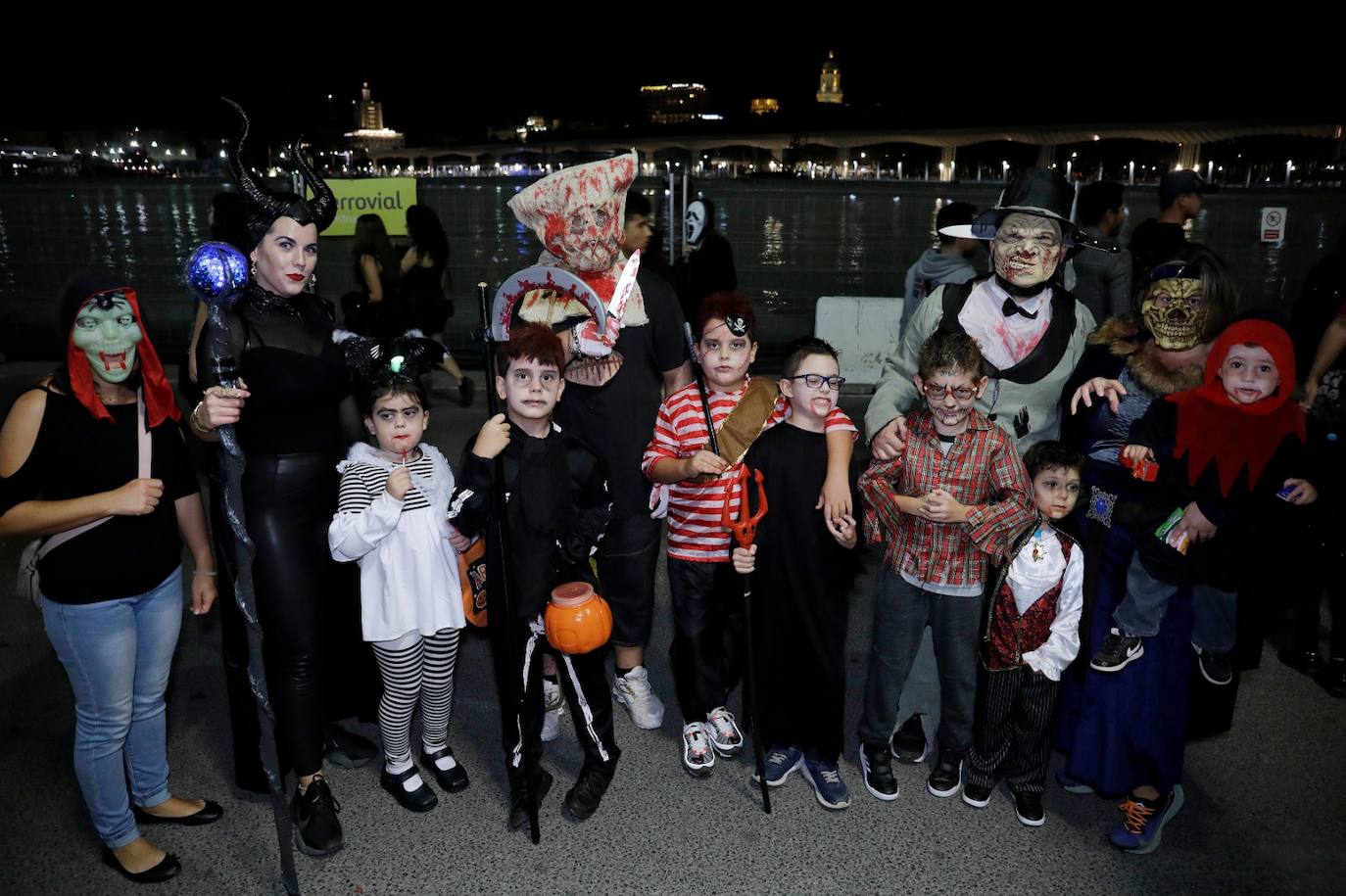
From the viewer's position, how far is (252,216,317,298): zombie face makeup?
2.80 m

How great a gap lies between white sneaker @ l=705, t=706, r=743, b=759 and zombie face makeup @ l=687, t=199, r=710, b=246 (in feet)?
15.7

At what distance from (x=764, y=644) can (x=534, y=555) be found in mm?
963

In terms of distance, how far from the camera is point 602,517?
10.2 feet

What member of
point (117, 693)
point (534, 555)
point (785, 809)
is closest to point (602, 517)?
point (534, 555)

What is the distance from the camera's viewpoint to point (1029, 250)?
3232mm

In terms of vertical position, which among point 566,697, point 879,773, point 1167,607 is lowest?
point 879,773

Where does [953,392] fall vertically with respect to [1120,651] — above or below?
above

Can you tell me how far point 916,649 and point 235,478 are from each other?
97.2 inches

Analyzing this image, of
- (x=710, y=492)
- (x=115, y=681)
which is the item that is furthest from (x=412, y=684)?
(x=710, y=492)

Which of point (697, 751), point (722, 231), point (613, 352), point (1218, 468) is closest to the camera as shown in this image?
point (1218, 468)

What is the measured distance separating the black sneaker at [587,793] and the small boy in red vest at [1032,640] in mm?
1403

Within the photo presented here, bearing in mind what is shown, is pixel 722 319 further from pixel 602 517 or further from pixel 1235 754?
pixel 1235 754

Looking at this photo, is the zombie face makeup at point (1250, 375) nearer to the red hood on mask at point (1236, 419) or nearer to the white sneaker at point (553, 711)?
the red hood on mask at point (1236, 419)

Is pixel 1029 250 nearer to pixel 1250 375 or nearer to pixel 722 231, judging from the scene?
pixel 1250 375
